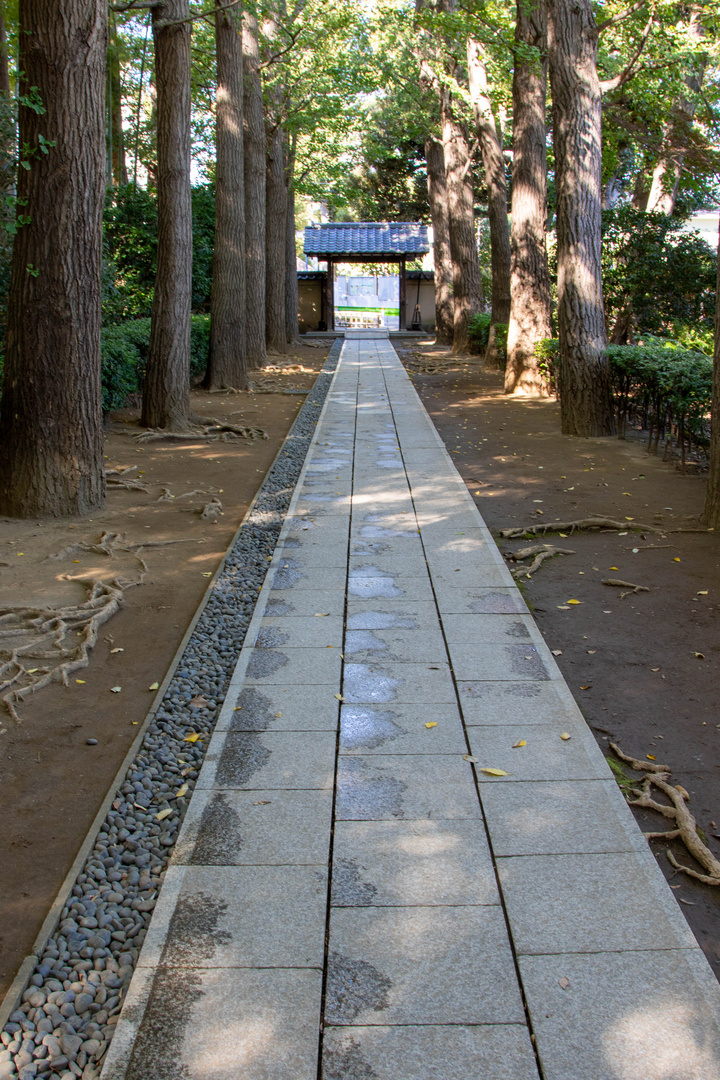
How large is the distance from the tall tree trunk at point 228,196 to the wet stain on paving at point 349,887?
1275 cm

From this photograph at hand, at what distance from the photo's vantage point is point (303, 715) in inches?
152

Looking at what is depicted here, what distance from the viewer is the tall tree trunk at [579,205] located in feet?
33.3

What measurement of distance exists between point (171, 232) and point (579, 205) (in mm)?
5107

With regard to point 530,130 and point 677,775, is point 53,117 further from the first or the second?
point 530,130

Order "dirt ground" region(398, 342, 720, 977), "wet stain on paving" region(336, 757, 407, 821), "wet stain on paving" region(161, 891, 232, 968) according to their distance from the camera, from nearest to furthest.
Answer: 1. "wet stain on paving" region(161, 891, 232, 968)
2. "wet stain on paving" region(336, 757, 407, 821)
3. "dirt ground" region(398, 342, 720, 977)

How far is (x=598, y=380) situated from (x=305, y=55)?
16.4 metres

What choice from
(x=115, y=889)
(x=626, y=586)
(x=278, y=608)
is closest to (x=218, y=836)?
(x=115, y=889)

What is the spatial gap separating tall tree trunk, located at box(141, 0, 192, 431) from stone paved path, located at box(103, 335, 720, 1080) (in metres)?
7.04

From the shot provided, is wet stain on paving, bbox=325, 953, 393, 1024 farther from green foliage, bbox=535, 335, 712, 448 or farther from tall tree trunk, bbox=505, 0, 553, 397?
tall tree trunk, bbox=505, 0, 553, 397

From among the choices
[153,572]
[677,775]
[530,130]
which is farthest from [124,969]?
[530,130]

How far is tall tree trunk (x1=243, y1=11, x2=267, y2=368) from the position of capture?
15766 mm

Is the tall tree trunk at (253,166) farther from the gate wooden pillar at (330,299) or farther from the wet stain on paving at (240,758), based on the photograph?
the gate wooden pillar at (330,299)

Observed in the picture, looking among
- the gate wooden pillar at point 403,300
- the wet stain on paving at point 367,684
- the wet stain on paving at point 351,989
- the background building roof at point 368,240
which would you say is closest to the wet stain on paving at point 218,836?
the wet stain on paving at point 351,989

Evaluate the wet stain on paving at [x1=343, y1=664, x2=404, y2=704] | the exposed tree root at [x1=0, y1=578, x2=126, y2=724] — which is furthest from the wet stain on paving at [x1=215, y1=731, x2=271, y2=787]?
the exposed tree root at [x1=0, y1=578, x2=126, y2=724]
